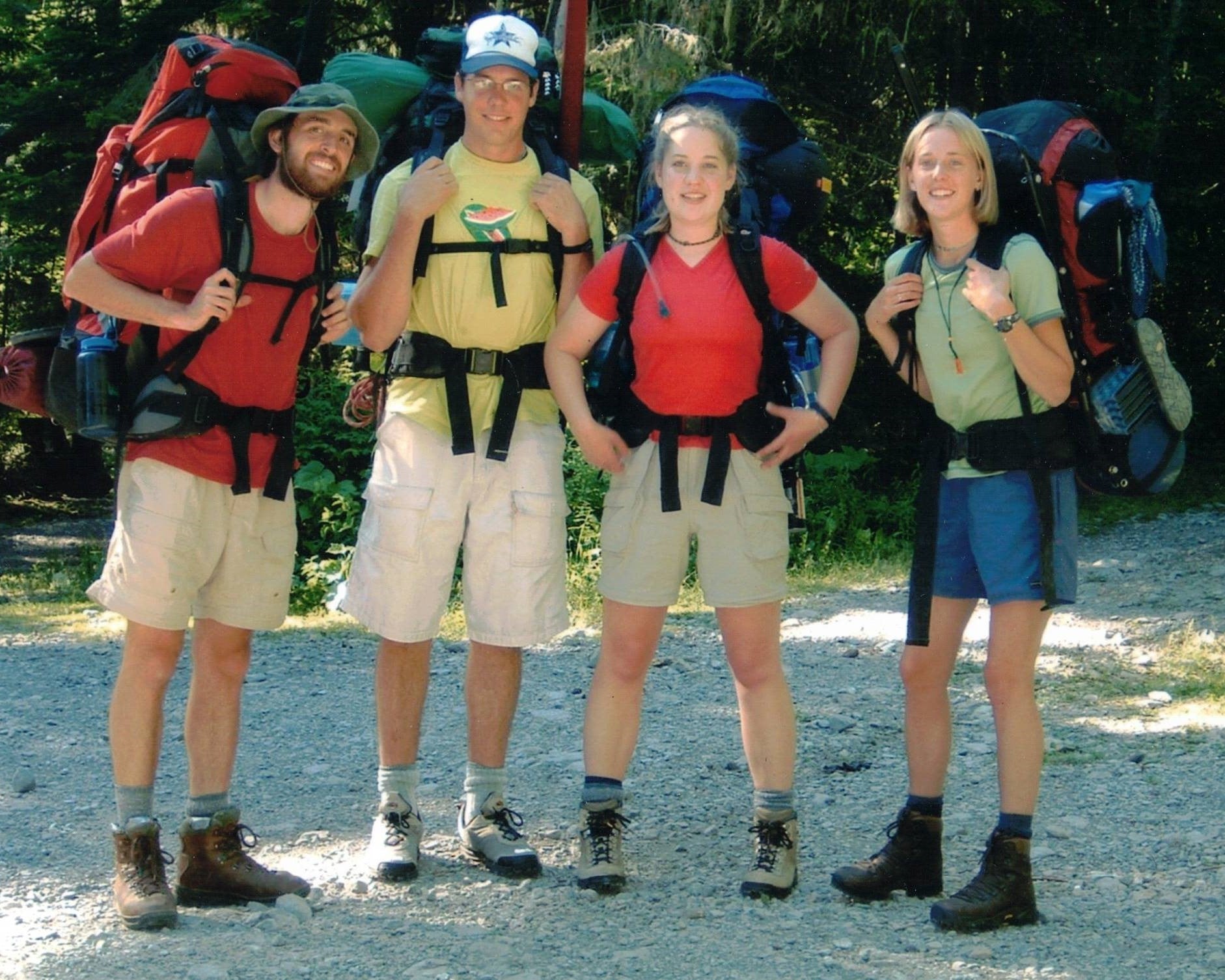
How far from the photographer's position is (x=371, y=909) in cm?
408

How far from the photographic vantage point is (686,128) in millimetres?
4082

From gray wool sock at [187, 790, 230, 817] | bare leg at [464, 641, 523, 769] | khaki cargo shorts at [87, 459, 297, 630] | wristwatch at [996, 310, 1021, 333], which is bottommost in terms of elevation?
gray wool sock at [187, 790, 230, 817]

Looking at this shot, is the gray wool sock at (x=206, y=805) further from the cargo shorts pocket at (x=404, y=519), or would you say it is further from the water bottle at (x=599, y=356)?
the water bottle at (x=599, y=356)

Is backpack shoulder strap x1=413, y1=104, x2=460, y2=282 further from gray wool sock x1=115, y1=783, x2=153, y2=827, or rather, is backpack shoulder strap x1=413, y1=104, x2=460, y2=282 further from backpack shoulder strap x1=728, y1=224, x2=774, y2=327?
gray wool sock x1=115, y1=783, x2=153, y2=827

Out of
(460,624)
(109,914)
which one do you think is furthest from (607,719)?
(460,624)

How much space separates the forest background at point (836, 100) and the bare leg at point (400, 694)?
21.8 ft

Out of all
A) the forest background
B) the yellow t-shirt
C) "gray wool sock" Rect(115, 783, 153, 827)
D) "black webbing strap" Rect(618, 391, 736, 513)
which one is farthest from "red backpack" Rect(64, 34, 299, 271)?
the forest background

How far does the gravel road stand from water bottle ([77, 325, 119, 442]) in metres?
1.37

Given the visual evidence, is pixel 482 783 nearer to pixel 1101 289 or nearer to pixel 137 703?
pixel 137 703

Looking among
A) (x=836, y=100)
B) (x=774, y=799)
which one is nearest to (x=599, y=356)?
(x=774, y=799)

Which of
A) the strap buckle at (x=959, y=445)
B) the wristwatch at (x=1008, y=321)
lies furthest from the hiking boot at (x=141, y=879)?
the wristwatch at (x=1008, y=321)

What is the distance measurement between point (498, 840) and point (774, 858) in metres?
0.86

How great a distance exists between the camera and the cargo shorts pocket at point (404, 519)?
427 cm

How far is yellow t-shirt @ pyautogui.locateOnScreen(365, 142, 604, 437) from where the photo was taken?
14.0ft
